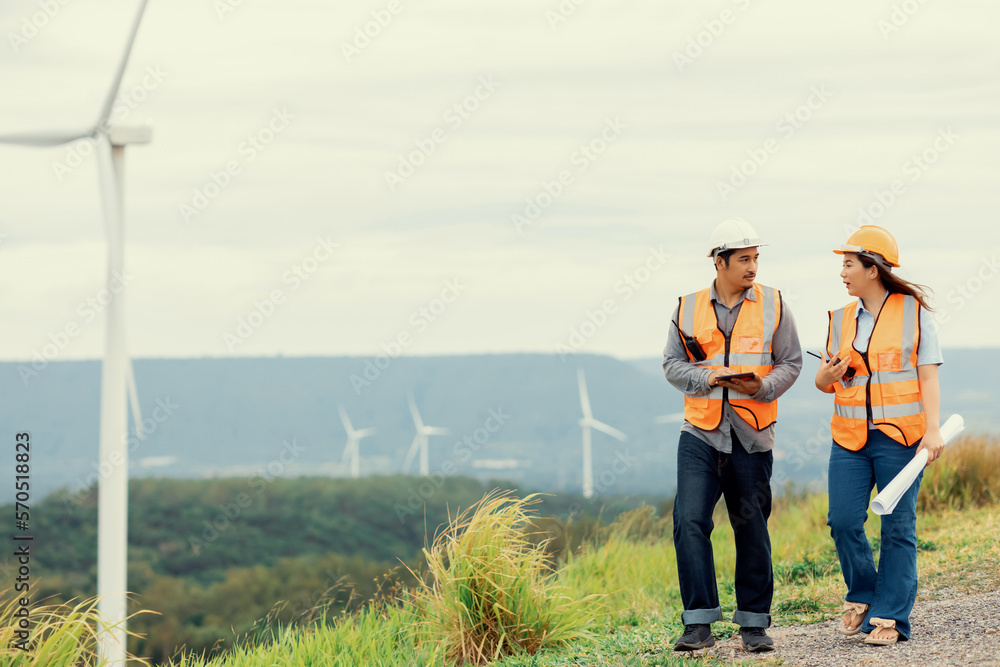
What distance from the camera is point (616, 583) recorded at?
9930 mm

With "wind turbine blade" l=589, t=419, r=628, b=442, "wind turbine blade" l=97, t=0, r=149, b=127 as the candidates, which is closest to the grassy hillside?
"wind turbine blade" l=97, t=0, r=149, b=127

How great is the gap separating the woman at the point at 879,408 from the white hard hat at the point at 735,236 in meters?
0.64

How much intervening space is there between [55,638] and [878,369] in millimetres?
4748

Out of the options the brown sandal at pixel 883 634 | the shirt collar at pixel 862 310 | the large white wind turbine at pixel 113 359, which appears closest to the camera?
the brown sandal at pixel 883 634

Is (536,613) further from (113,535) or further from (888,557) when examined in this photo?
(113,535)

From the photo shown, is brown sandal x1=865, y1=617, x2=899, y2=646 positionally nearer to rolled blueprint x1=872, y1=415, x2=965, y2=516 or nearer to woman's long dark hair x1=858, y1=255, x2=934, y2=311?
rolled blueprint x1=872, y1=415, x2=965, y2=516

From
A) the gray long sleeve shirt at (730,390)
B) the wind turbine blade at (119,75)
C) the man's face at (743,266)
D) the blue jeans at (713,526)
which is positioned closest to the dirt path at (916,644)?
the blue jeans at (713,526)

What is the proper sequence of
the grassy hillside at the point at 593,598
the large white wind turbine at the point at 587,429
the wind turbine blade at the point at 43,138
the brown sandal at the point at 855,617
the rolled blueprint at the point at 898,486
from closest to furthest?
the rolled blueprint at the point at 898,486 < the brown sandal at the point at 855,617 < the grassy hillside at the point at 593,598 < the wind turbine blade at the point at 43,138 < the large white wind turbine at the point at 587,429

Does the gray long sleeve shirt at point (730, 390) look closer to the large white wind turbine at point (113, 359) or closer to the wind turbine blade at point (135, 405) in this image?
the wind turbine blade at point (135, 405)

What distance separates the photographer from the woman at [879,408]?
603 centimetres

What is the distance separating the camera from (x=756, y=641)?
20.2 ft

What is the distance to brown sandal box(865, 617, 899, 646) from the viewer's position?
6078mm

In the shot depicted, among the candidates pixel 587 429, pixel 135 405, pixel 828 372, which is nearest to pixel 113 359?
pixel 135 405

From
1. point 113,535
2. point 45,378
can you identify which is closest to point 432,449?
point 45,378
